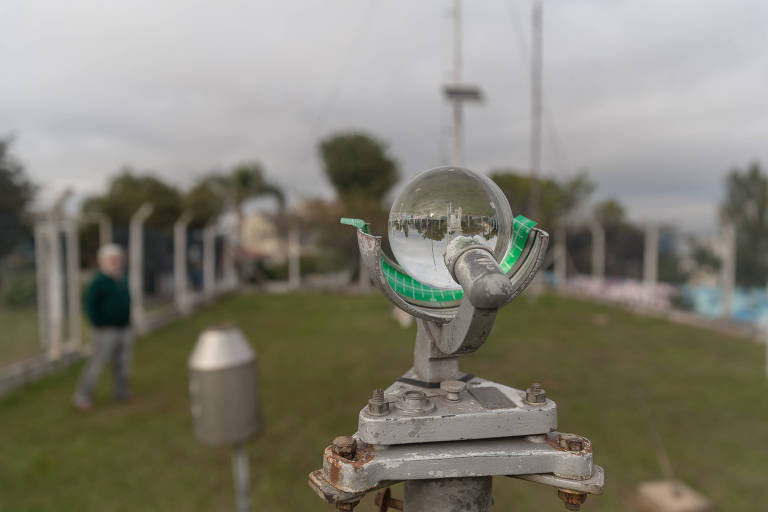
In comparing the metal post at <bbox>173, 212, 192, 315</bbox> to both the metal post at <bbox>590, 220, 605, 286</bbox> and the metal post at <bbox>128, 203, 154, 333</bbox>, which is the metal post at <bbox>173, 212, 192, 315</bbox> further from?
the metal post at <bbox>590, 220, 605, 286</bbox>

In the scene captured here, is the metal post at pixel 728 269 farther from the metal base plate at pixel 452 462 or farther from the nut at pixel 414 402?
the nut at pixel 414 402

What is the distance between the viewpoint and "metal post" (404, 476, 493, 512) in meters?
0.94

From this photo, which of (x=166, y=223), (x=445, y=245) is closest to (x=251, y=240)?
(x=166, y=223)

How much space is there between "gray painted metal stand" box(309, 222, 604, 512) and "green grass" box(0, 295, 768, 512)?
111 inches

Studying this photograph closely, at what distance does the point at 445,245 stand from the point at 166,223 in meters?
28.9

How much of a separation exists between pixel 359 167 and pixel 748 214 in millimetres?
25080

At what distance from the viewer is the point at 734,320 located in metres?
10.2

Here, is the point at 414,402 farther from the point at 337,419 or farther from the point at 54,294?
the point at 54,294

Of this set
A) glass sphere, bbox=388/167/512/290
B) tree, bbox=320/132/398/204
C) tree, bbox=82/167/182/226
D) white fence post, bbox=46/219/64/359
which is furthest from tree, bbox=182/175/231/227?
glass sphere, bbox=388/167/512/290

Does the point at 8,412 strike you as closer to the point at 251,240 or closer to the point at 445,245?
the point at 445,245

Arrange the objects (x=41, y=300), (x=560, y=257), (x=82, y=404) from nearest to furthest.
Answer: (x=82, y=404), (x=41, y=300), (x=560, y=257)

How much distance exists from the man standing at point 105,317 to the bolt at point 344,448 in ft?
18.6

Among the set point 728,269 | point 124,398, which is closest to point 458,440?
point 124,398

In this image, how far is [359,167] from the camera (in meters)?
29.8
